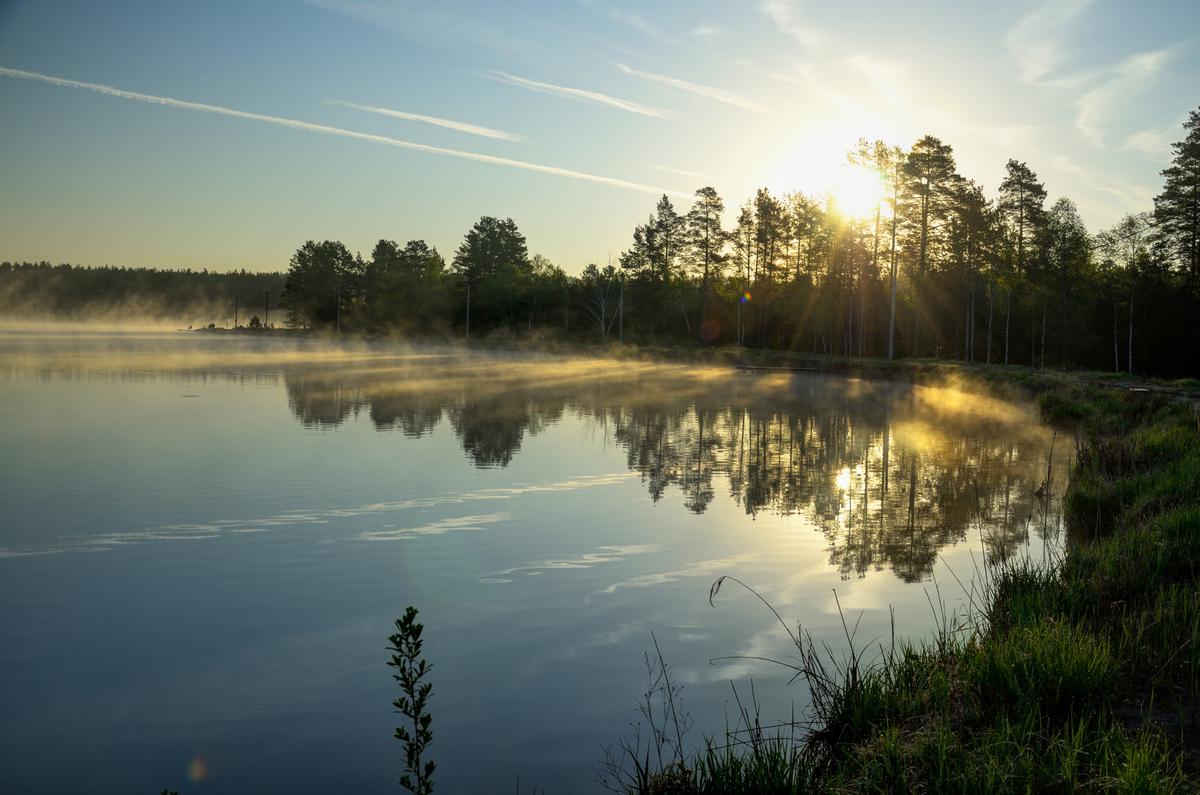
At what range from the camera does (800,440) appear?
2597 cm

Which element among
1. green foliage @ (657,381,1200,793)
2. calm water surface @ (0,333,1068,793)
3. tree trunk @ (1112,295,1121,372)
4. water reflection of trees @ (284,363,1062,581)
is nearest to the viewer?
green foliage @ (657,381,1200,793)

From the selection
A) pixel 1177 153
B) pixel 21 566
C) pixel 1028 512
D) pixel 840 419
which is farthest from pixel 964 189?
pixel 21 566

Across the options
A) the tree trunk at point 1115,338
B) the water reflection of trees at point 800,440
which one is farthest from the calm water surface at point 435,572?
the tree trunk at point 1115,338

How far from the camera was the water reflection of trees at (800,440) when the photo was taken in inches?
589

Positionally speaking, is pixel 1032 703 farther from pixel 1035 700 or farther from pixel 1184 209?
pixel 1184 209

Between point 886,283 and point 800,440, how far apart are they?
59.6m

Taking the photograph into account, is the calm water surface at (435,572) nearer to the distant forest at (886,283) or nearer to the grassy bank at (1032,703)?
the grassy bank at (1032,703)

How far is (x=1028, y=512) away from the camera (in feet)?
50.6

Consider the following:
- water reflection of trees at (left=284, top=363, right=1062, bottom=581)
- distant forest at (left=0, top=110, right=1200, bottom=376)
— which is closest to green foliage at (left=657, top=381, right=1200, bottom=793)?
water reflection of trees at (left=284, top=363, right=1062, bottom=581)

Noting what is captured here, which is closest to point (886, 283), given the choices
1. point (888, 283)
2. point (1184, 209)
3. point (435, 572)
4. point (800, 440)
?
point (888, 283)

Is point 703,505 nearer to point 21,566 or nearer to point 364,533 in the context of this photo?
point 364,533

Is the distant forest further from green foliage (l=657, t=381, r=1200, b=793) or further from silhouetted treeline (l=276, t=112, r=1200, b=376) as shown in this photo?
green foliage (l=657, t=381, r=1200, b=793)

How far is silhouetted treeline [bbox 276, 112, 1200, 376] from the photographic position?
6000cm

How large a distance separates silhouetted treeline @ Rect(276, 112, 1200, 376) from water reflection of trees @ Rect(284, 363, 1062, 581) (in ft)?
67.7
